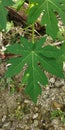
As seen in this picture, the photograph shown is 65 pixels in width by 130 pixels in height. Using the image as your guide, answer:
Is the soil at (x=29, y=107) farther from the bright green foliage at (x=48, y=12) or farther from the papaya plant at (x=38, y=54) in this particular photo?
the bright green foliage at (x=48, y=12)

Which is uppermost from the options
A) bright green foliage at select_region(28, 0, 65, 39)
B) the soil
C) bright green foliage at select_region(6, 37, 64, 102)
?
bright green foliage at select_region(28, 0, 65, 39)

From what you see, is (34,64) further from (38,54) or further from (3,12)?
(3,12)

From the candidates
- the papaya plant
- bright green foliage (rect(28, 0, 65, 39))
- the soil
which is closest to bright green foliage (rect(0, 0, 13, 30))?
the papaya plant

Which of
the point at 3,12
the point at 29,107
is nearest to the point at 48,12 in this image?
the point at 3,12

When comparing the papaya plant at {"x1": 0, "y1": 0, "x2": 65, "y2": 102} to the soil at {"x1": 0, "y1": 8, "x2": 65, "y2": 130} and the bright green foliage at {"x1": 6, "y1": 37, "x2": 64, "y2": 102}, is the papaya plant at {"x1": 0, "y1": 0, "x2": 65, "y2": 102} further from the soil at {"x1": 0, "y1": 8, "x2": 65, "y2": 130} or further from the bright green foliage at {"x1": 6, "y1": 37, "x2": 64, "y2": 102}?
the soil at {"x1": 0, "y1": 8, "x2": 65, "y2": 130}

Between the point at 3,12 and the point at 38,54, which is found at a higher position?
the point at 3,12

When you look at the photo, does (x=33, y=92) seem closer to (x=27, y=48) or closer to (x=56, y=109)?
(x=27, y=48)

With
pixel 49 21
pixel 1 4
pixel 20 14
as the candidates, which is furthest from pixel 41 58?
pixel 20 14

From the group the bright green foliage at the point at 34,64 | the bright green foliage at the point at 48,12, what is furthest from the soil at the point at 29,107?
the bright green foliage at the point at 48,12
